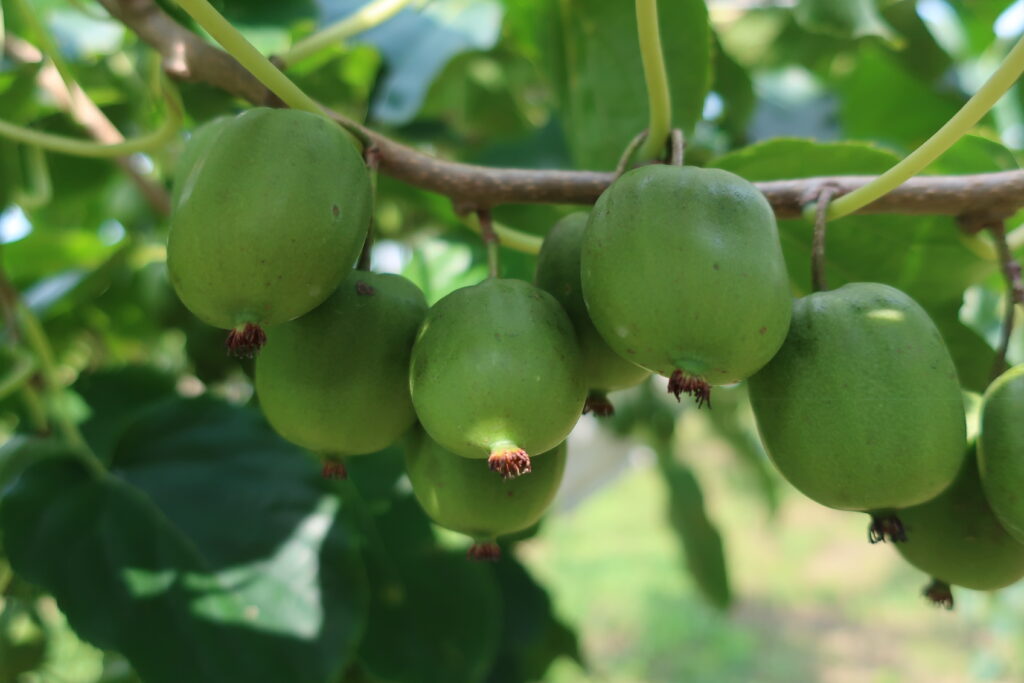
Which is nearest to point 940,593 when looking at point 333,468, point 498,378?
point 498,378

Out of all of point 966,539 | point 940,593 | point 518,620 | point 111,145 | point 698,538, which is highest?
point 111,145

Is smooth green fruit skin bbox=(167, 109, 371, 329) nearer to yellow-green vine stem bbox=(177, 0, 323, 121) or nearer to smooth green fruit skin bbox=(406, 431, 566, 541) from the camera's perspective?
yellow-green vine stem bbox=(177, 0, 323, 121)

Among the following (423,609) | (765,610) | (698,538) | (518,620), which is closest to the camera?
(423,609)

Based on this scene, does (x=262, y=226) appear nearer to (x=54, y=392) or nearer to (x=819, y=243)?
(x=819, y=243)

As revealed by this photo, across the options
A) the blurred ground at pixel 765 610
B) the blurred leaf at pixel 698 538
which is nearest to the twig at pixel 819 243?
the blurred leaf at pixel 698 538

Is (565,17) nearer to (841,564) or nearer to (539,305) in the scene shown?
(539,305)

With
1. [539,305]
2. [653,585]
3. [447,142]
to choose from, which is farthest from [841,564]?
[539,305]
